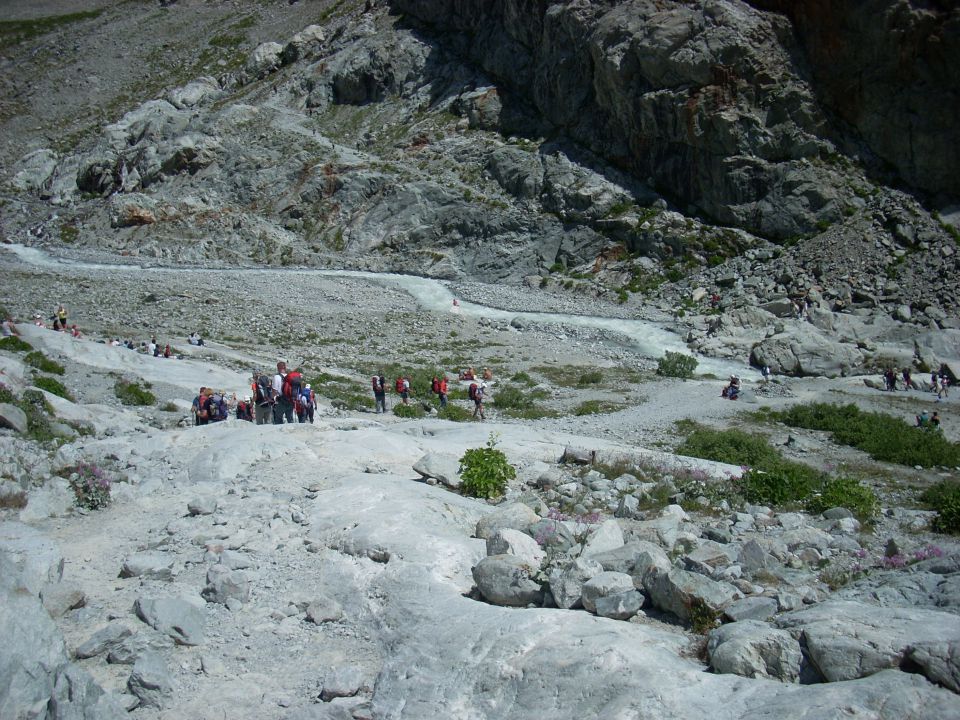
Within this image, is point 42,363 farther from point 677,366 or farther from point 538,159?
point 538,159

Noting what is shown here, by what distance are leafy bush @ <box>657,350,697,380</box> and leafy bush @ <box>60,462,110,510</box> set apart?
27.7m

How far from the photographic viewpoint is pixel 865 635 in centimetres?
515

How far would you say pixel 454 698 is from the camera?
580 cm

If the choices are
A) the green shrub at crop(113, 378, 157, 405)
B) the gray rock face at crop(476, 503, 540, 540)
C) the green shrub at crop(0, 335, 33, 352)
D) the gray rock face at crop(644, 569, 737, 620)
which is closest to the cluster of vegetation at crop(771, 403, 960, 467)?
the gray rock face at crop(476, 503, 540, 540)

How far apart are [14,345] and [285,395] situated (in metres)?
11.2

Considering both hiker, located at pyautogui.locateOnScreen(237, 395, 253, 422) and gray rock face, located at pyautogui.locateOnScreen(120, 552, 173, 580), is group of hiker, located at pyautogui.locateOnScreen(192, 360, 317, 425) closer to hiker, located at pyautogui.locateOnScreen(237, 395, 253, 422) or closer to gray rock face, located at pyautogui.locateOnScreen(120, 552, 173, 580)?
hiker, located at pyautogui.locateOnScreen(237, 395, 253, 422)

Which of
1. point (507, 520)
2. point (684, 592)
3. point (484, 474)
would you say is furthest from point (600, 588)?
point (484, 474)

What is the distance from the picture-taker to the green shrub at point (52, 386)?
17172mm

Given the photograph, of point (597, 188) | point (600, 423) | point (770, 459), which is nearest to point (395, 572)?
point (770, 459)

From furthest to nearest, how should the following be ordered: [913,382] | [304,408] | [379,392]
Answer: [913,382]
[379,392]
[304,408]

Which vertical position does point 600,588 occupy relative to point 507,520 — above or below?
above

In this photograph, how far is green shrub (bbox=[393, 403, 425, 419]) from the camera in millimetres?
22861

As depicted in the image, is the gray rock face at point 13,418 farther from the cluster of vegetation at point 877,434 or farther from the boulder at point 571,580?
the cluster of vegetation at point 877,434

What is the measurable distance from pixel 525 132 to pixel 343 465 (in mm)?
63934
